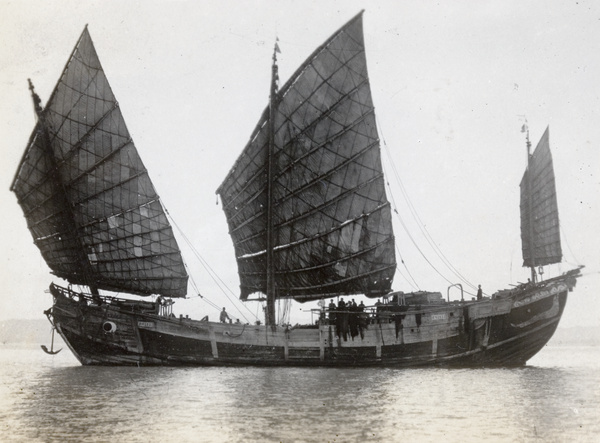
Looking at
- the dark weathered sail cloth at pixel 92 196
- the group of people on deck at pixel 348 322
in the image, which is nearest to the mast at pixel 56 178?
the dark weathered sail cloth at pixel 92 196

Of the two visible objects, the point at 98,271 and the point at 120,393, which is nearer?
the point at 120,393

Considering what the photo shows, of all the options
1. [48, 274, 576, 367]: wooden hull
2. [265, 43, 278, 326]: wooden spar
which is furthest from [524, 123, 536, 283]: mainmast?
[265, 43, 278, 326]: wooden spar

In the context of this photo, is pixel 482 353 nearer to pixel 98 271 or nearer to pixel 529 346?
pixel 529 346

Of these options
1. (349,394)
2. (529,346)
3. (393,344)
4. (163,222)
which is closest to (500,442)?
(349,394)

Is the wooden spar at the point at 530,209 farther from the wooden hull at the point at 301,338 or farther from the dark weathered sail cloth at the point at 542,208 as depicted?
the wooden hull at the point at 301,338

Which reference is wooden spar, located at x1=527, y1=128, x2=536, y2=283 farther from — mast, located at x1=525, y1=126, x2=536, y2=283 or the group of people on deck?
the group of people on deck

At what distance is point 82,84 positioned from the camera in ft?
69.6

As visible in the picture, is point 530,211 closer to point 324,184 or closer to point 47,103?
point 324,184

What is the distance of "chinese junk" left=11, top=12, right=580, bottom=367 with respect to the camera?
22.0 metres

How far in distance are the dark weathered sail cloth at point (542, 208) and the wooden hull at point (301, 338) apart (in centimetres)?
269

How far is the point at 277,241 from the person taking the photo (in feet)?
78.9

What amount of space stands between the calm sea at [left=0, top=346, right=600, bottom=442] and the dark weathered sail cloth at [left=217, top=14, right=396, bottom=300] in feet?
19.4

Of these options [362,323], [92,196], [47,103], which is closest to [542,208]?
[362,323]

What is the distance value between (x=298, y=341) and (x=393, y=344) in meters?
3.63
